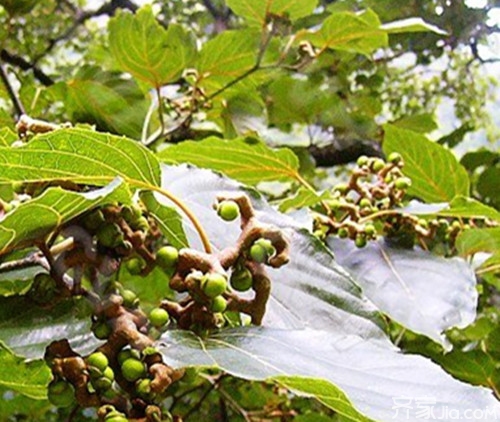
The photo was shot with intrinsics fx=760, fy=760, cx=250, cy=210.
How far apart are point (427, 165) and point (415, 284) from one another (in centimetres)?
30

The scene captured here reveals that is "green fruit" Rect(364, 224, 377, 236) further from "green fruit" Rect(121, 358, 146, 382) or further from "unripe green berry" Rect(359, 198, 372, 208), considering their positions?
"green fruit" Rect(121, 358, 146, 382)

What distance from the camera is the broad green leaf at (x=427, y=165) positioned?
39.0 inches

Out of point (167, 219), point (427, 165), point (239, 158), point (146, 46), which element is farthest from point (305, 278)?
point (146, 46)

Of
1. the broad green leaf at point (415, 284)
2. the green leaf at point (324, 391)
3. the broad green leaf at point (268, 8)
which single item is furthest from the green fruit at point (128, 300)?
the broad green leaf at point (268, 8)

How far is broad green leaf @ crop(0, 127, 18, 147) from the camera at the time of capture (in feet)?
1.73

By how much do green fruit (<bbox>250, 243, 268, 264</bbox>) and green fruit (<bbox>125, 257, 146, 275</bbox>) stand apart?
78 mm

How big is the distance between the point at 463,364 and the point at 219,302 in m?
0.54

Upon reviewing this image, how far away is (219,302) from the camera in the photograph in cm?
40

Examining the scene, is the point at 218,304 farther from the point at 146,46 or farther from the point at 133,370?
the point at 146,46

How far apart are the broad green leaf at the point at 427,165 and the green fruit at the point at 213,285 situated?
2.14 feet

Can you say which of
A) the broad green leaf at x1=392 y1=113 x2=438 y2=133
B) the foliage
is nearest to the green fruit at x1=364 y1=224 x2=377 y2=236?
the foliage

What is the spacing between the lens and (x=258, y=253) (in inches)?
16.2

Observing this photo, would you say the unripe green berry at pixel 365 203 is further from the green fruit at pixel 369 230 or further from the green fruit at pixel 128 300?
the green fruit at pixel 128 300

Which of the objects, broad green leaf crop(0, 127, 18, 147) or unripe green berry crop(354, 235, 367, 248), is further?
unripe green berry crop(354, 235, 367, 248)
